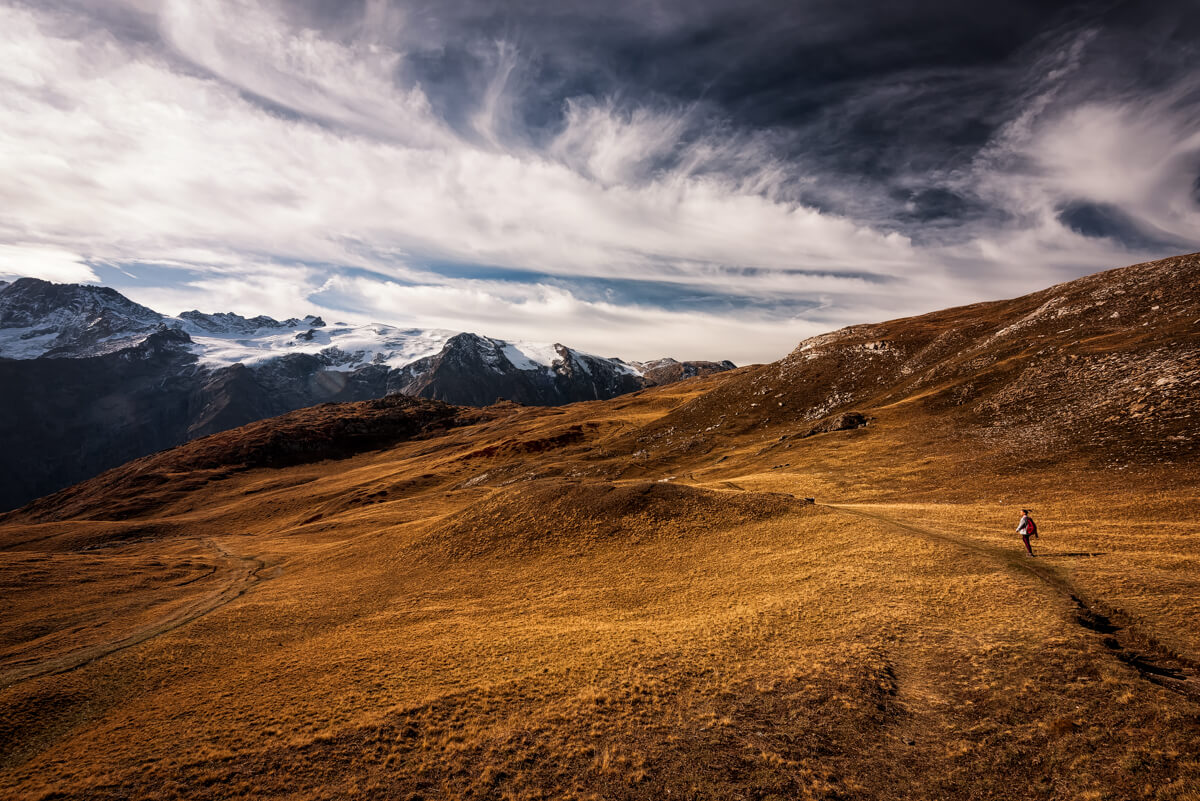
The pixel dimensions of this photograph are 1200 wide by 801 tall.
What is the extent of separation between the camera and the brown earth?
52.4 ft

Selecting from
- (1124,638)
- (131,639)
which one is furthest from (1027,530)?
(131,639)

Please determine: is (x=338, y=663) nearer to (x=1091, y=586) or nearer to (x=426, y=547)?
(x=426, y=547)

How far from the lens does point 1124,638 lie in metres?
19.3

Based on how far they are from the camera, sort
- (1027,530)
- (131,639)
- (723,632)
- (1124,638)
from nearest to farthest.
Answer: (1124,638) → (723,632) → (1027,530) → (131,639)

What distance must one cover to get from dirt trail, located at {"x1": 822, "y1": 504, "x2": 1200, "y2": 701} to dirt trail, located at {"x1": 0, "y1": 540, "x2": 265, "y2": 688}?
54.7 meters

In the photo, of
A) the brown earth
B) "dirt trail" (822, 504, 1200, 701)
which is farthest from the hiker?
the brown earth

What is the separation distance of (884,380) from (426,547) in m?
93.5

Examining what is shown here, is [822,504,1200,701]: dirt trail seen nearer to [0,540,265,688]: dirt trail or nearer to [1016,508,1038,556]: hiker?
[1016,508,1038,556]: hiker

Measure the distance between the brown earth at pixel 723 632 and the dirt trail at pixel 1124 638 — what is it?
15 centimetres

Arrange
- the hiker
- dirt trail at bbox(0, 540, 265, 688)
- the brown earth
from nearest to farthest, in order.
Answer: the brown earth → dirt trail at bbox(0, 540, 265, 688) → the hiker

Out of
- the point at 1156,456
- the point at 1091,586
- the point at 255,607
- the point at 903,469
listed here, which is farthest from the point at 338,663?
the point at 1156,456

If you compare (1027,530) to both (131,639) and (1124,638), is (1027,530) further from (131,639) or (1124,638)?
(131,639)

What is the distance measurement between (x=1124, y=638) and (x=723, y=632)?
16576 mm

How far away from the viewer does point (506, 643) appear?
27312 mm
